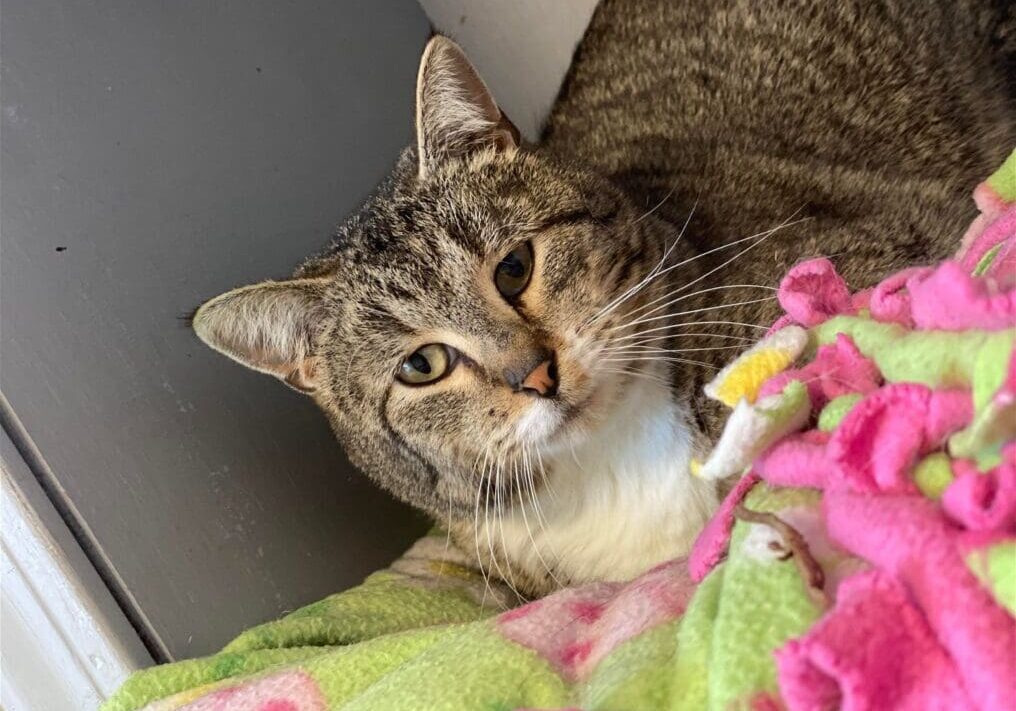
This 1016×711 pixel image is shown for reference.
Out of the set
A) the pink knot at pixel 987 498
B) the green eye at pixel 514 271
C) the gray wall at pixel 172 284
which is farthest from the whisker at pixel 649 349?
the gray wall at pixel 172 284

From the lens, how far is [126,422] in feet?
4.85

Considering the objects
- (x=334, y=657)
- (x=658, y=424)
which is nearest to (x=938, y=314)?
(x=658, y=424)

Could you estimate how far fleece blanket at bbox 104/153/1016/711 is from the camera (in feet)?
1.81

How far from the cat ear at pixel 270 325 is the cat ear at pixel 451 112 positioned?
0.88 feet

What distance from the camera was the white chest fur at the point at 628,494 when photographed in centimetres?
127

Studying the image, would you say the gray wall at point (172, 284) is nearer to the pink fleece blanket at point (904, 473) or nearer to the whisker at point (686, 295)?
the whisker at point (686, 295)

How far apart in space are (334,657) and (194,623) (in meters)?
0.54

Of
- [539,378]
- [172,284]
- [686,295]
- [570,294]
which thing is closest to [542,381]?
[539,378]

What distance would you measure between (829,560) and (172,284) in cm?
126

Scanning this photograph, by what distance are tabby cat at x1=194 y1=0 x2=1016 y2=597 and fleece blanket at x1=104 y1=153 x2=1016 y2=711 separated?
0.88 feet

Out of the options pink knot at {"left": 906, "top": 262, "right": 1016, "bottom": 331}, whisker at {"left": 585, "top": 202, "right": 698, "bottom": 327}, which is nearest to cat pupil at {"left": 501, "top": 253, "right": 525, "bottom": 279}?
whisker at {"left": 585, "top": 202, "right": 698, "bottom": 327}

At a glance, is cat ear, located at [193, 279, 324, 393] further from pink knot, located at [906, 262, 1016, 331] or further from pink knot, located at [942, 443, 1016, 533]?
pink knot, located at [942, 443, 1016, 533]

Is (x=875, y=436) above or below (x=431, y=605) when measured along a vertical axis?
above

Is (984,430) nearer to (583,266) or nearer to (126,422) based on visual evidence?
(583,266)
